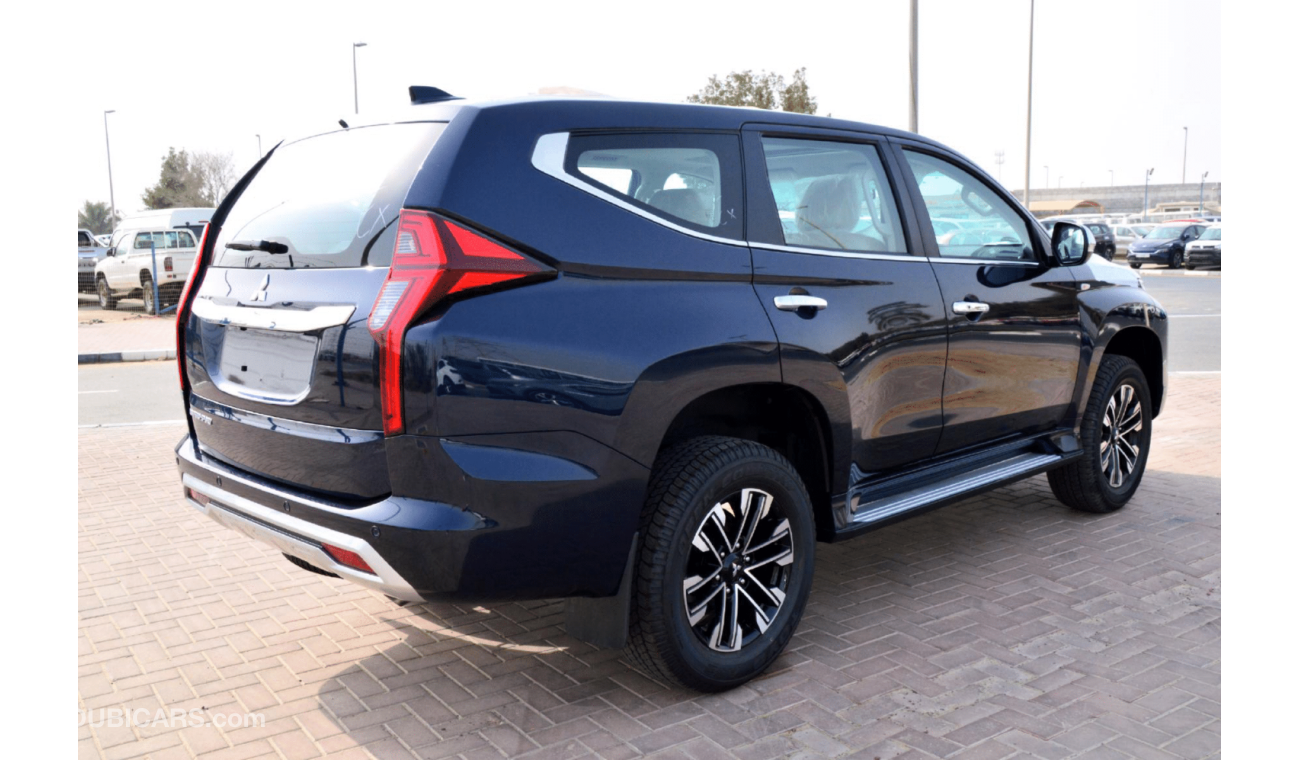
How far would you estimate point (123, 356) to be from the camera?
47.8 ft

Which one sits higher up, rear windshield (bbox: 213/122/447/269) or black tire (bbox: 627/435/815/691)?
rear windshield (bbox: 213/122/447/269)

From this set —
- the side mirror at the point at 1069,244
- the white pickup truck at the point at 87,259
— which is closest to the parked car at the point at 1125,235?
the white pickup truck at the point at 87,259

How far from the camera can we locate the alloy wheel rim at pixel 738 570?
335cm

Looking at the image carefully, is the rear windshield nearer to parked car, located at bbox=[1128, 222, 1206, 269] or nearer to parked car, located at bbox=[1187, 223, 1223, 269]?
parked car, located at bbox=[1187, 223, 1223, 269]

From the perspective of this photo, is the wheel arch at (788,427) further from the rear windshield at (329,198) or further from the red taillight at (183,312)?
the red taillight at (183,312)

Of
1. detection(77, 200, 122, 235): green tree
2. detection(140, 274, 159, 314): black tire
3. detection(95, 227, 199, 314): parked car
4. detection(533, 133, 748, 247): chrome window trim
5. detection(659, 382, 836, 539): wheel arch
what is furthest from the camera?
detection(77, 200, 122, 235): green tree

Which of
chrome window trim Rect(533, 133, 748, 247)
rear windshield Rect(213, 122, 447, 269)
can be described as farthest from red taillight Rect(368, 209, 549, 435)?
chrome window trim Rect(533, 133, 748, 247)

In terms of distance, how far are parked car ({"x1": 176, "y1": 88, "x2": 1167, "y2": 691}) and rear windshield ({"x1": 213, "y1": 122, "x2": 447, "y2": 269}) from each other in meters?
0.01

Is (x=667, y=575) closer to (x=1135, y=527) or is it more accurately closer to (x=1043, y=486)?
(x=1135, y=527)

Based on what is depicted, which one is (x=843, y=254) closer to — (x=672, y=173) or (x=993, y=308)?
(x=672, y=173)

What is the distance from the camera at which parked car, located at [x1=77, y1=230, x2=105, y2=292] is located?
24.7 metres

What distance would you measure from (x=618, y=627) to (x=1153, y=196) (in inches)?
4521

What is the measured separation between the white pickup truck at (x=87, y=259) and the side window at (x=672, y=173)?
2444 cm

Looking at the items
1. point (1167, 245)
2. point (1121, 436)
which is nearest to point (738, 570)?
point (1121, 436)
